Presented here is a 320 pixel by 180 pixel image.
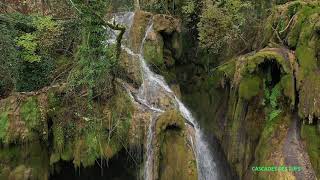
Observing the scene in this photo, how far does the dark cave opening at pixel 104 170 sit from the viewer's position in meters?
10.9

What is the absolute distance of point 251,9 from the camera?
1744 cm

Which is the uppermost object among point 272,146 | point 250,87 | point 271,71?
point 271,71

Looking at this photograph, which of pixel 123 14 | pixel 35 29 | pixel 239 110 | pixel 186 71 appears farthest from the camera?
pixel 123 14

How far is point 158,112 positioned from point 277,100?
11.8 feet

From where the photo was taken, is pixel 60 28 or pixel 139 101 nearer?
pixel 139 101

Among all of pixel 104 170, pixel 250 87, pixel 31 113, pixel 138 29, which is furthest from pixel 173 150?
pixel 138 29

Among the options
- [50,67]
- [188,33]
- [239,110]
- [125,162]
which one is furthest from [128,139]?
[188,33]

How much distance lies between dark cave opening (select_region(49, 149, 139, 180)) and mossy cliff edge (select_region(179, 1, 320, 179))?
11.4ft

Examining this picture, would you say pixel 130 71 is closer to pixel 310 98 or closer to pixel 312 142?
pixel 310 98

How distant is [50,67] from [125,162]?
489 cm

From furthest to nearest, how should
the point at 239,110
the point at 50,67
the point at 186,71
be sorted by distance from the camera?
the point at 186,71 < the point at 50,67 < the point at 239,110

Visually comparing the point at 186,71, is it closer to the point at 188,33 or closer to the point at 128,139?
the point at 188,33

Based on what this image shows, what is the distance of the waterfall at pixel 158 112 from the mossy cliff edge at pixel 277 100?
2.55 ft

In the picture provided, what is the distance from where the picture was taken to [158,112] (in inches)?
468
